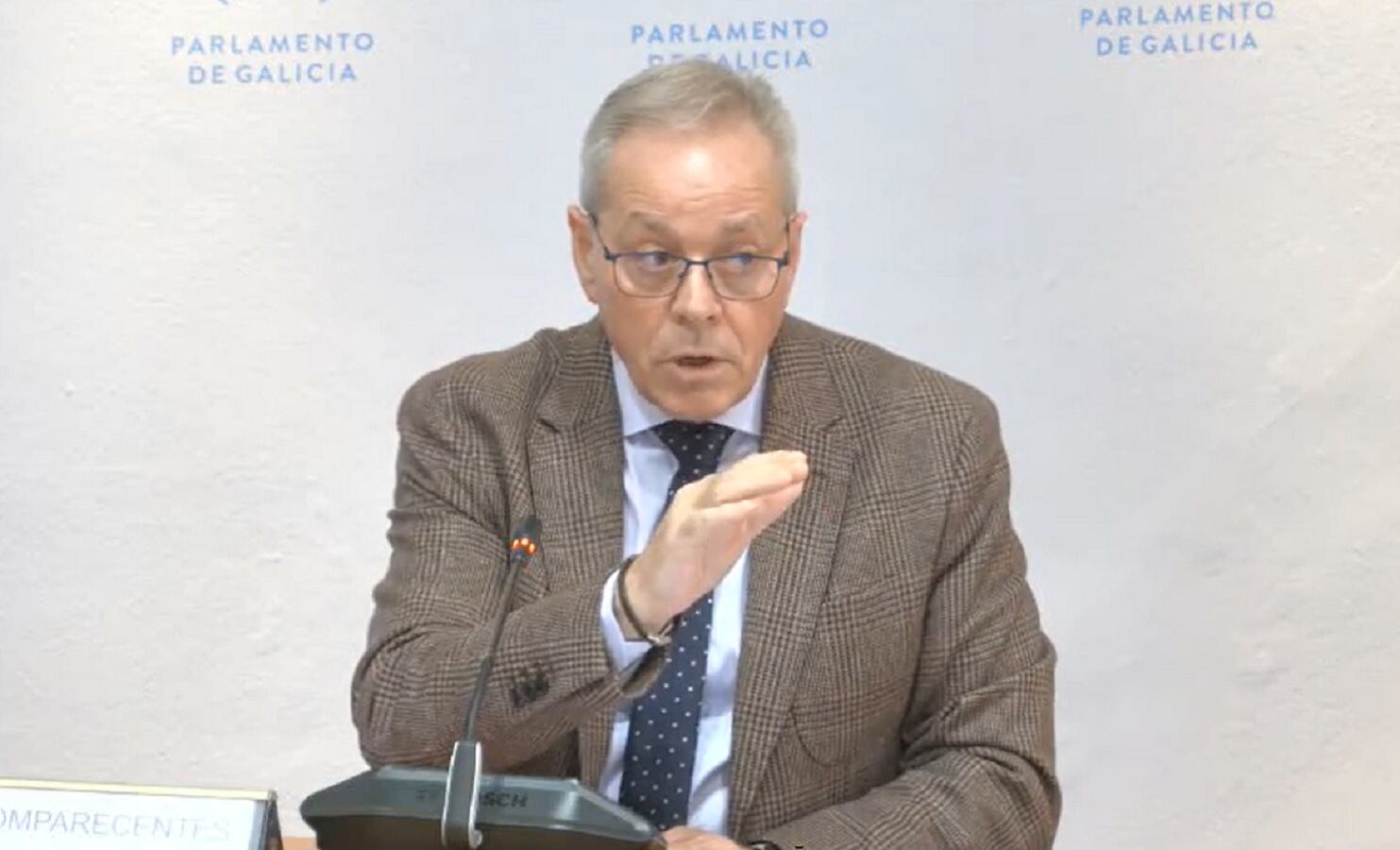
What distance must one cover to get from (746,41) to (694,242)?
1.05 metres

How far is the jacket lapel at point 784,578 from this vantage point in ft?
6.98

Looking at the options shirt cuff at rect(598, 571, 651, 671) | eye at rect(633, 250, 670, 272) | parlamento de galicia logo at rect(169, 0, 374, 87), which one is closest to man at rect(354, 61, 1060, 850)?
eye at rect(633, 250, 670, 272)

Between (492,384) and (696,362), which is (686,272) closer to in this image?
(696,362)

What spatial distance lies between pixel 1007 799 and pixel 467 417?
79 cm

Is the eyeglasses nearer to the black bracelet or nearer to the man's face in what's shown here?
the man's face

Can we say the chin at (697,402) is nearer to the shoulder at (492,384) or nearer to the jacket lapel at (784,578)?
the jacket lapel at (784,578)

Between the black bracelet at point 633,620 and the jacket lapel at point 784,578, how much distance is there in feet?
1.10

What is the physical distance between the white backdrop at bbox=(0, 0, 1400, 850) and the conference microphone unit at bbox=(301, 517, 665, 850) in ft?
5.15

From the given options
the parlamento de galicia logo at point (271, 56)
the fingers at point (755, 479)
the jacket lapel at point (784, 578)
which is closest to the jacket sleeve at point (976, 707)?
the jacket lapel at point (784, 578)

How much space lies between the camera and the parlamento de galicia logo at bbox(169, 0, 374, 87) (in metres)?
3.14

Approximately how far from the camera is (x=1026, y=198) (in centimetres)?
300

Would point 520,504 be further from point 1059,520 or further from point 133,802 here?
point 1059,520

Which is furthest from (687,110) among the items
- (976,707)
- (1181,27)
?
(1181,27)

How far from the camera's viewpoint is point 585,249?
222cm
